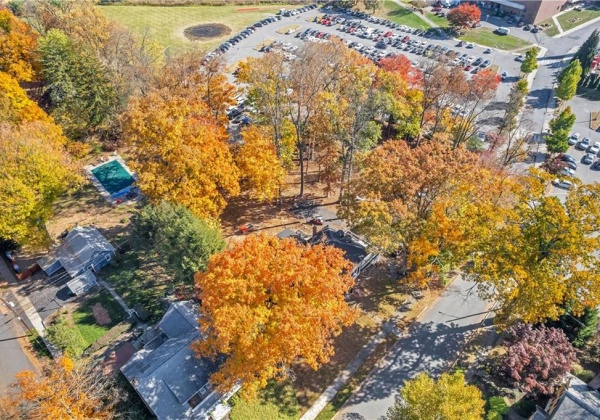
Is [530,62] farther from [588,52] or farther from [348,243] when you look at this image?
[348,243]

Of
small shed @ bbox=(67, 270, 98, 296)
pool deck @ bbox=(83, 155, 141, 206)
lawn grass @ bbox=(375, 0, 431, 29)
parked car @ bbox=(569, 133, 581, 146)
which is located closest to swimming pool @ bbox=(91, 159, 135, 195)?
pool deck @ bbox=(83, 155, 141, 206)

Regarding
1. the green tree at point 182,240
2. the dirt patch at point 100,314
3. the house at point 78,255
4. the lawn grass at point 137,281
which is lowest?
the dirt patch at point 100,314

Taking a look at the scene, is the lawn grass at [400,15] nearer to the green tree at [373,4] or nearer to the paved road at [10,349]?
the green tree at [373,4]

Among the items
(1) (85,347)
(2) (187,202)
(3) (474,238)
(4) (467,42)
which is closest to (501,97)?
(4) (467,42)

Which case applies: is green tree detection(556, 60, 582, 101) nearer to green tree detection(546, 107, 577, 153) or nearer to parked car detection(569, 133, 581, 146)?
parked car detection(569, 133, 581, 146)

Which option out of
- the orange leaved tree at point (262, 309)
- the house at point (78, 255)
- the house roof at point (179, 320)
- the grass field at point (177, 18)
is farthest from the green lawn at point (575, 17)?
the house at point (78, 255)

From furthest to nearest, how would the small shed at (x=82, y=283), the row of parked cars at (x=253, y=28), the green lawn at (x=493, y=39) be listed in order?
the green lawn at (x=493, y=39)
the row of parked cars at (x=253, y=28)
the small shed at (x=82, y=283)

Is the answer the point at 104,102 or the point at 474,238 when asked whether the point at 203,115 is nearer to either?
the point at 104,102

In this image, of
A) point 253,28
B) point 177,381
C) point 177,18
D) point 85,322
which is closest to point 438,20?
point 253,28
